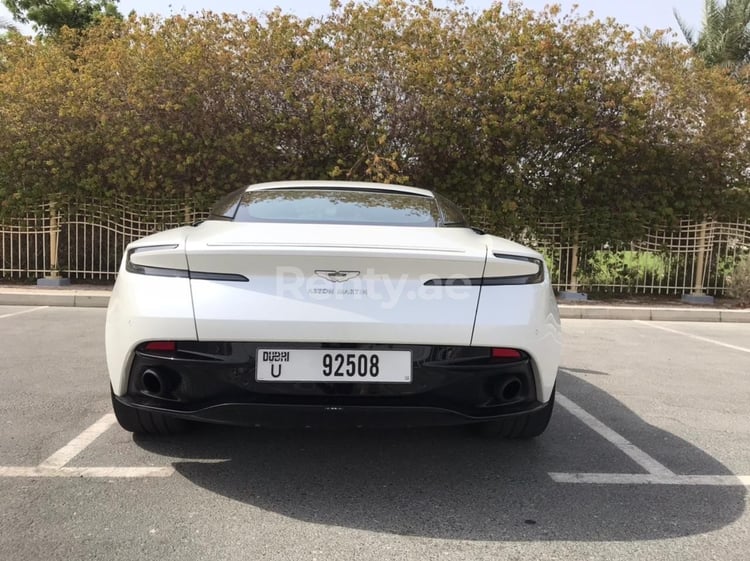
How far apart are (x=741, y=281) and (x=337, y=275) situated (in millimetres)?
10339

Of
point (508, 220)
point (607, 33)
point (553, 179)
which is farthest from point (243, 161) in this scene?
point (607, 33)

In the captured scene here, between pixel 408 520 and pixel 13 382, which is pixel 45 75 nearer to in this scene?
pixel 13 382

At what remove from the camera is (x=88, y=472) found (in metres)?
2.74

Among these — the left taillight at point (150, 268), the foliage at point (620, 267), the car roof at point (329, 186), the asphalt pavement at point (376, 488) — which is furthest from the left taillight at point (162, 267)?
the foliage at point (620, 267)

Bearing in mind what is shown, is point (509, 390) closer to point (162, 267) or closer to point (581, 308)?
point (162, 267)

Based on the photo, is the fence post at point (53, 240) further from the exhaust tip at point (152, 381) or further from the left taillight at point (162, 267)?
the exhaust tip at point (152, 381)

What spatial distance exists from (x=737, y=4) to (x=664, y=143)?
14.3 m

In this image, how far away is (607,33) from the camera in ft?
33.8

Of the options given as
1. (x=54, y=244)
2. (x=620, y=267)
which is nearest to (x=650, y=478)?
(x=620, y=267)

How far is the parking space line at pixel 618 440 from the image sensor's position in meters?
2.97

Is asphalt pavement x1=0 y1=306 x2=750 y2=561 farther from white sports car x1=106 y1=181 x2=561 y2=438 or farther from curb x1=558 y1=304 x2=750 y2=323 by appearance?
curb x1=558 y1=304 x2=750 y2=323

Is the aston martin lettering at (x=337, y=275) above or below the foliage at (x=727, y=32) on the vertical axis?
below

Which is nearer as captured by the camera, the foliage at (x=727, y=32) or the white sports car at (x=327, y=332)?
the white sports car at (x=327, y=332)

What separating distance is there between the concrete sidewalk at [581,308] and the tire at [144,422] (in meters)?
6.50
